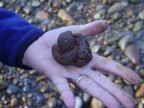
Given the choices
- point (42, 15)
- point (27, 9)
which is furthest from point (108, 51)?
point (27, 9)

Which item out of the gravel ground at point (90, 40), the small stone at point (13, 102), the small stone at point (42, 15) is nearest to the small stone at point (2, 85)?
the gravel ground at point (90, 40)

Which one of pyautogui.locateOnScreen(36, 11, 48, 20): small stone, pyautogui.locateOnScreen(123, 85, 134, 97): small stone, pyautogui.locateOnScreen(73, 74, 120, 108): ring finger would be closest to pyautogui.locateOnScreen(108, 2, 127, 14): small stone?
pyautogui.locateOnScreen(36, 11, 48, 20): small stone

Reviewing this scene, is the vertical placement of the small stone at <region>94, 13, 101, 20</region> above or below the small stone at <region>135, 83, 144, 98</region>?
above

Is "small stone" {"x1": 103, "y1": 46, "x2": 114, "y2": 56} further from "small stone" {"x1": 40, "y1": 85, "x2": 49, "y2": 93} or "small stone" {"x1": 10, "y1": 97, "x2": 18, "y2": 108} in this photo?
"small stone" {"x1": 10, "y1": 97, "x2": 18, "y2": 108}

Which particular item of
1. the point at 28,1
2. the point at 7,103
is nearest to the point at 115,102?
the point at 7,103

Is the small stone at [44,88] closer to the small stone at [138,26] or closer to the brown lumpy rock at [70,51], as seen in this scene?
the brown lumpy rock at [70,51]

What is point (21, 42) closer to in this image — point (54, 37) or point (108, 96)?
point (54, 37)
